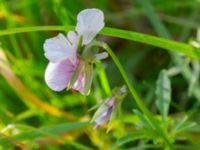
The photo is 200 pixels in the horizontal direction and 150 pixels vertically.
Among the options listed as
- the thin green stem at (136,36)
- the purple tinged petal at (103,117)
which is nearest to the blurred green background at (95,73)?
the purple tinged petal at (103,117)

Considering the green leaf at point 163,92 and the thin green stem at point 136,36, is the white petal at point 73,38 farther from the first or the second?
the green leaf at point 163,92

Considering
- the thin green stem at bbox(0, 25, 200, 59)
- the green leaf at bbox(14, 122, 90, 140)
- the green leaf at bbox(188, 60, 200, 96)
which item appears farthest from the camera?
the green leaf at bbox(188, 60, 200, 96)

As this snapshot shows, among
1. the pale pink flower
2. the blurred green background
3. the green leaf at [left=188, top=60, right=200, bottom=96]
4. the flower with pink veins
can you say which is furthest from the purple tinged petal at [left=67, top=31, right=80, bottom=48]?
the green leaf at [left=188, top=60, right=200, bottom=96]

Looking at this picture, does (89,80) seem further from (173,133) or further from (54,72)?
(173,133)

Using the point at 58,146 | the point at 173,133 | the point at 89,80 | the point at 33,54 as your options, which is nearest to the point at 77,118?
the point at 58,146

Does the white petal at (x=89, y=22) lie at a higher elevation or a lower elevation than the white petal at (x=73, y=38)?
lower

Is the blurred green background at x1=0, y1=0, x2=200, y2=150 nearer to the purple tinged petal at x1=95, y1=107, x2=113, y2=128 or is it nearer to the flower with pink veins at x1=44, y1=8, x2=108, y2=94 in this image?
the purple tinged petal at x1=95, y1=107, x2=113, y2=128

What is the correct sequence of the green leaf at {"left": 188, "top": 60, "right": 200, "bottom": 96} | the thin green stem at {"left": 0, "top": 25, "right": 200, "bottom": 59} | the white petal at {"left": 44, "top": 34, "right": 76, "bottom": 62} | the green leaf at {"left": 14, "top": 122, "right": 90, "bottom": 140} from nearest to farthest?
1. the white petal at {"left": 44, "top": 34, "right": 76, "bottom": 62}
2. the thin green stem at {"left": 0, "top": 25, "right": 200, "bottom": 59}
3. the green leaf at {"left": 14, "top": 122, "right": 90, "bottom": 140}
4. the green leaf at {"left": 188, "top": 60, "right": 200, "bottom": 96}
